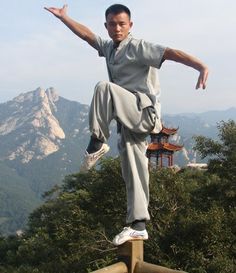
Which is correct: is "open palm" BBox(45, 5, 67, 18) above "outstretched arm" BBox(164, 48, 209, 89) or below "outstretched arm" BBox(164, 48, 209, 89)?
above

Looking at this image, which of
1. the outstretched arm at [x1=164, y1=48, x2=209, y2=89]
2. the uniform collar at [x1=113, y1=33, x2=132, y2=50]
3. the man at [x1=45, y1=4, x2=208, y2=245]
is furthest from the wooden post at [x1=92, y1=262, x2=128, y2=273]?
the uniform collar at [x1=113, y1=33, x2=132, y2=50]

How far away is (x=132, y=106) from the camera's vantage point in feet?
11.1

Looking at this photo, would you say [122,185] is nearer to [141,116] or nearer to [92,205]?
[92,205]

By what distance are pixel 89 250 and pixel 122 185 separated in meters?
2.92

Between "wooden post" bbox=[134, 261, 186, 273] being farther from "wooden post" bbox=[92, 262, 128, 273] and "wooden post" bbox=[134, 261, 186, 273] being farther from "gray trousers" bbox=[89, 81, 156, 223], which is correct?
"gray trousers" bbox=[89, 81, 156, 223]

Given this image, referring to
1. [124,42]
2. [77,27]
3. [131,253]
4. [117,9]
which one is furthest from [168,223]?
[117,9]

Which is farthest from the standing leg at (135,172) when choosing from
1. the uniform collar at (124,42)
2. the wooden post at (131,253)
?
the uniform collar at (124,42)

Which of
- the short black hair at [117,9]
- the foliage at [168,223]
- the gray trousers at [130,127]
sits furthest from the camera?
the foliage at [168,223]

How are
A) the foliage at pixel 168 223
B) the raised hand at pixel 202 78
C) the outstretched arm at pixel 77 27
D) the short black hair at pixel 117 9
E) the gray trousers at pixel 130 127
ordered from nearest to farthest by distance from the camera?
the raised hand at pixel 202 78, the gray trousers at pixel 130 127, the short black hair at pixel 117 9, the outstretched arm at pixel 77 27, the foliage at pixel 168 223

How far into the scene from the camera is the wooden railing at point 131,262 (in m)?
3.41

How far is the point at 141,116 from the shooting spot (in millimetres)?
3463

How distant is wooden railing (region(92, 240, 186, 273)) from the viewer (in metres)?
3.41

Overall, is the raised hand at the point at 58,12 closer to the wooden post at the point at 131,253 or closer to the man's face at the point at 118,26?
the man's face at the point at 118,26

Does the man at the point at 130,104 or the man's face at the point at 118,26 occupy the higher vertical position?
the man's face at the point at 118,26
